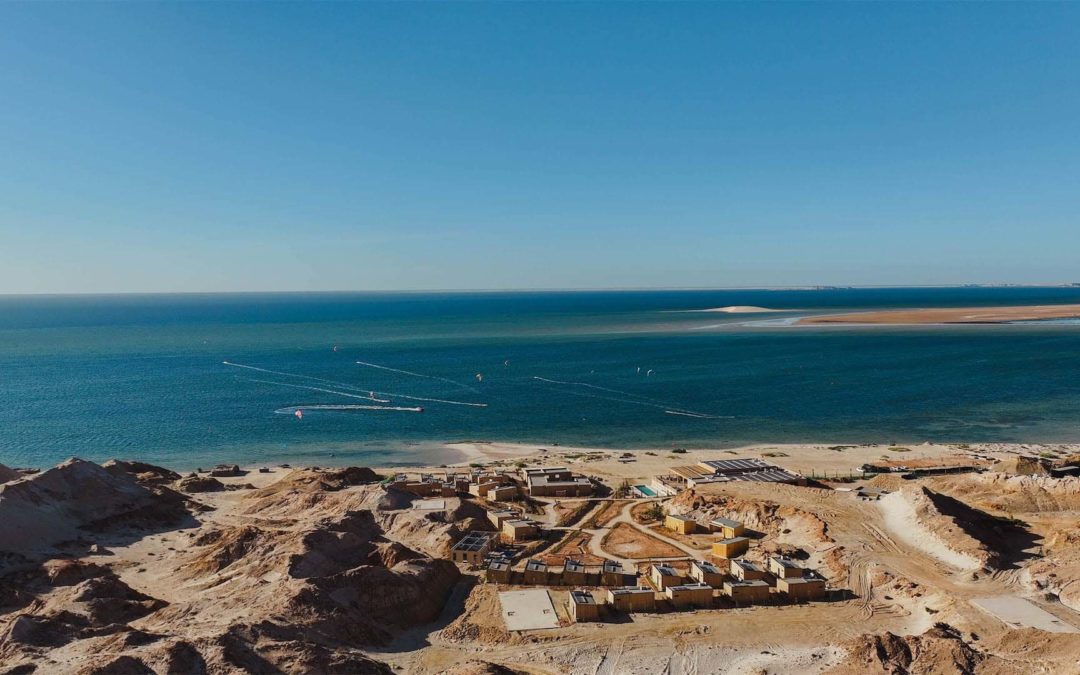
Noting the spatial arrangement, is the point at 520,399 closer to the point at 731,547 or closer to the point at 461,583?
the point at 731,547

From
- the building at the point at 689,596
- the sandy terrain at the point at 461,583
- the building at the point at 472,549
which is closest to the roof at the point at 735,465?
the sandy terrain at the point at 461,583

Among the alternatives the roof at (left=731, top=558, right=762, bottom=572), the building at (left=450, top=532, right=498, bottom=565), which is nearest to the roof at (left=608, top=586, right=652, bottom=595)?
the roof at (left=731, top=558, right=762, bottom=572)

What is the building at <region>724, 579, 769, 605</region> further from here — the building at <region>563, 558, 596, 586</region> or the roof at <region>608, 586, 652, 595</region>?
the building at <region>563, 558, 596, 586</region>

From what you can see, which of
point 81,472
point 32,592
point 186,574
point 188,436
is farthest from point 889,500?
point 188,436

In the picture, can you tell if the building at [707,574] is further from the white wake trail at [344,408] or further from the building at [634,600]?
the white wake trail at [344,408]

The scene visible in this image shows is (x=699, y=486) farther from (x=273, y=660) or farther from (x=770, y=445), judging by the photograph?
(x=273, y=660)

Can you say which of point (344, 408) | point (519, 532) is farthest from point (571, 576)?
point (344, 408)
